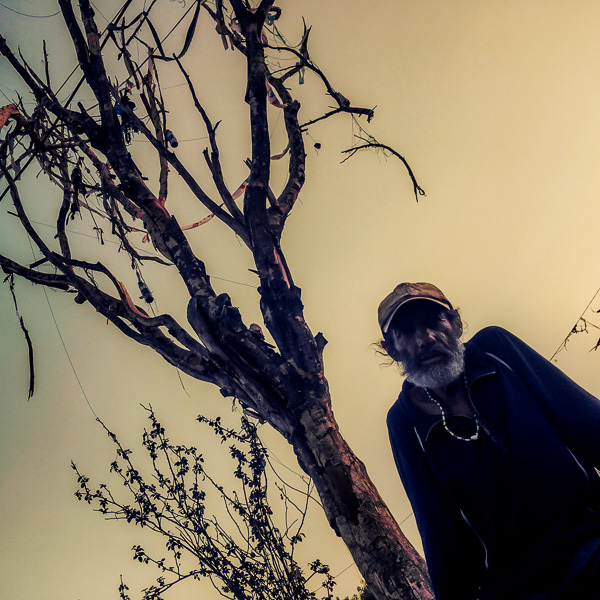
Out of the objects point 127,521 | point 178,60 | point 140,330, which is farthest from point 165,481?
point 178,60

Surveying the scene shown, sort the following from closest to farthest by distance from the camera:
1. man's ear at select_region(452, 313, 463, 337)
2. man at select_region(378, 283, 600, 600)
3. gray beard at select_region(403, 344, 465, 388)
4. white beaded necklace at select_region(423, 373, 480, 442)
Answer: man at select_region(378, 283, 600, 600), white beaded necklace at select_region(423, 373, 480, 442), gray beard at select_region(403, 344, 465, 388), man's ear at select_region(452, 313, 463, 337)

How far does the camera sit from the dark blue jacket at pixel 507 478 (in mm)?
Result: 1544

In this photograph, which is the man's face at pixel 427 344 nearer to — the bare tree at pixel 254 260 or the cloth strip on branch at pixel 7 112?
the bare tree at pixel 254 260

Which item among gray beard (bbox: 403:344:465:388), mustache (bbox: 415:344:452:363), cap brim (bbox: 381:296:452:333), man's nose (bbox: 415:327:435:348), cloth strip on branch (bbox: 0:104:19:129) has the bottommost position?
gray beard (bbox: 403:344:465:388)

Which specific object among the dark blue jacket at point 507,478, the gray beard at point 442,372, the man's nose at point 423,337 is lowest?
the dark blue jacket at point 507,478

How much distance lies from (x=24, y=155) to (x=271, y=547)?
442 cm

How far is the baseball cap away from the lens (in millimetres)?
2377

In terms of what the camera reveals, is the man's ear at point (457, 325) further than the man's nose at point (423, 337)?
Yes

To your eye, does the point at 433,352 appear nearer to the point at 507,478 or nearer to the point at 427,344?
the point at 427,344

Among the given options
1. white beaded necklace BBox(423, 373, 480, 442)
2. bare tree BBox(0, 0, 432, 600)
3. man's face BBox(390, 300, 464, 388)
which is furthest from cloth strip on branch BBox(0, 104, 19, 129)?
white beaded necklace BBox(423, 373, 480, 442)

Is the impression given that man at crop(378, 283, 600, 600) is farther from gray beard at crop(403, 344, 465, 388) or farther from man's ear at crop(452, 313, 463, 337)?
man's ear at crop(452, 313, 463, 337)

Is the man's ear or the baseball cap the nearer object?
the baseball cap

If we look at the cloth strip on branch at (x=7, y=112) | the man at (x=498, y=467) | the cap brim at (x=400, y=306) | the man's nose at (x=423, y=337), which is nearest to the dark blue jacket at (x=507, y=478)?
the man at (x=498, y=467)

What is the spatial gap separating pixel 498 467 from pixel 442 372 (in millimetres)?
519
